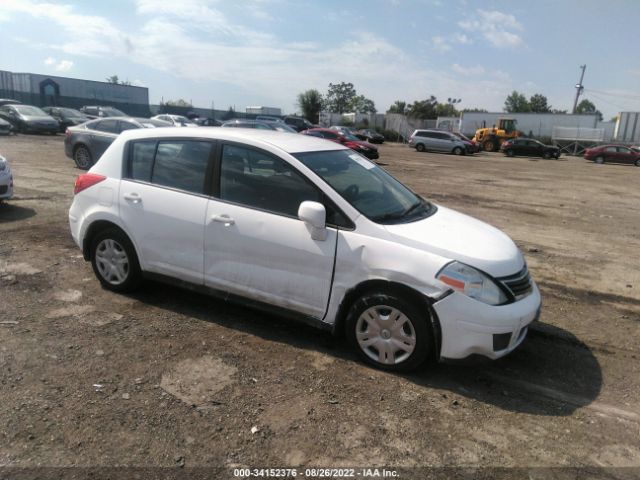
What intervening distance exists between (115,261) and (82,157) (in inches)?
397

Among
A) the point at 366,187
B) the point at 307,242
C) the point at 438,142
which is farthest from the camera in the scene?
the point at 438,142

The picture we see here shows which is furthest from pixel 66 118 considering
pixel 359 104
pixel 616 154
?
pixel 359 104

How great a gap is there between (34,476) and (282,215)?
2289 mm

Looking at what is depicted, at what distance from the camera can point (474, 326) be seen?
326cm

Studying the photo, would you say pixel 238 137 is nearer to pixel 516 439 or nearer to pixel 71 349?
pixel 71 349

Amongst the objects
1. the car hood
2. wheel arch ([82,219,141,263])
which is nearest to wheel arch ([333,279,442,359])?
the car hood

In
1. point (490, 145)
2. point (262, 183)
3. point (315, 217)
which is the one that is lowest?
point (315, 217)

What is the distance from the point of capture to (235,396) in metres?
3.22

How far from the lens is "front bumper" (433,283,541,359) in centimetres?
325

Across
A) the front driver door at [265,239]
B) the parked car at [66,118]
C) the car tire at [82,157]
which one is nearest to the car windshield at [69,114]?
the parked car at [66,118]

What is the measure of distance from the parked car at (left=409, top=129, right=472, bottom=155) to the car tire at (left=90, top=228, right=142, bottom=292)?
32649 mm

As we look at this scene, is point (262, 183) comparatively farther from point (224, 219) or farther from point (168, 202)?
point (168, 202)

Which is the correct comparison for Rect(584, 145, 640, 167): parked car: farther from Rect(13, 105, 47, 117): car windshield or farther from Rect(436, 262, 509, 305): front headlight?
Rect(13, 105, 47, 117): car windshield

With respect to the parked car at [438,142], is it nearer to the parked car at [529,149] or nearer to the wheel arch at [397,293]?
the parked car at [529,149]
